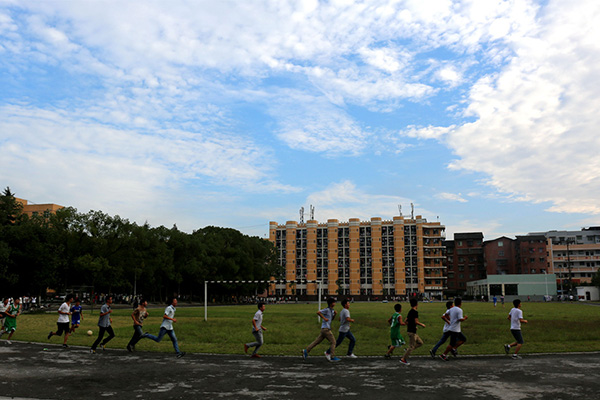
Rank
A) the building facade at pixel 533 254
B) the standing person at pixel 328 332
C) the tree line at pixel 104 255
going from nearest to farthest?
the standing person at pixel 328 332 < the tree line at pixel 104 255 < the building facade at pixel 533 254

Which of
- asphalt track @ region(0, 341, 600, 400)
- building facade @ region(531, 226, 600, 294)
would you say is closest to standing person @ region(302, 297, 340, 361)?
asphalt track @ region(0, 341, 600, 400)

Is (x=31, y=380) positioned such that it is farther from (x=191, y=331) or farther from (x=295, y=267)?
(x=295, y=267)

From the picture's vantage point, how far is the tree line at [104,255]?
54656 mm

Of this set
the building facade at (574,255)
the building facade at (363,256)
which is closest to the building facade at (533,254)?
the building facade at (574,255)

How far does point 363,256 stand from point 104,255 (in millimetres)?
86827

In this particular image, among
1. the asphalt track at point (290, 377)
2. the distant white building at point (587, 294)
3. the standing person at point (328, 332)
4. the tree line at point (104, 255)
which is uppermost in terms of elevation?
the tree line at point (104, 255)

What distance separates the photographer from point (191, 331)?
2497 centimetres

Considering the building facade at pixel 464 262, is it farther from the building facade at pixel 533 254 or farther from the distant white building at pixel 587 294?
the distant white building at pixel 587 294

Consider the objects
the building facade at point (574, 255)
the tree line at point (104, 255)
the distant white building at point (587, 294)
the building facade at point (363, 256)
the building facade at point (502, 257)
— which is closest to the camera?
the tree line at point (104, 255)

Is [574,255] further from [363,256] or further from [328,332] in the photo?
[328,332]

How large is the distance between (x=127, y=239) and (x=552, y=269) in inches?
4207

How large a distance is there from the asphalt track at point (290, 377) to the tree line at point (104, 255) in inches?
1655

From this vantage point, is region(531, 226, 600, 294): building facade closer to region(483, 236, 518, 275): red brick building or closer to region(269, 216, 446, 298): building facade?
region(483, 236, 518, 275): red brick building

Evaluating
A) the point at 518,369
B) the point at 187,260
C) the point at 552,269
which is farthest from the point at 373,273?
the point at 518,369
